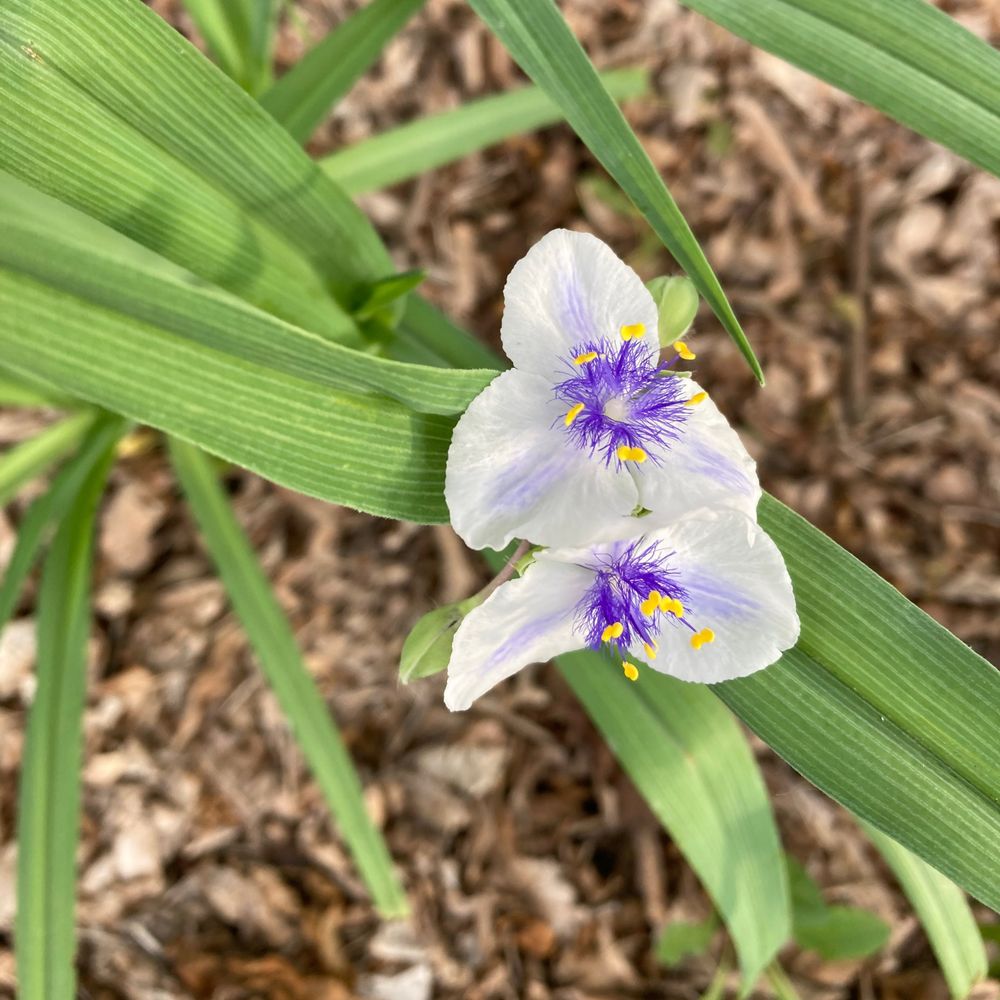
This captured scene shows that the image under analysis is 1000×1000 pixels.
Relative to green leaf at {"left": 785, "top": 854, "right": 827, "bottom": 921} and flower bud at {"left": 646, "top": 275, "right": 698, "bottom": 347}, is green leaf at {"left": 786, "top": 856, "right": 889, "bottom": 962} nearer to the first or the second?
green leaf at {"left": 785, "top": 854, "right": 827, "bottom": 921}

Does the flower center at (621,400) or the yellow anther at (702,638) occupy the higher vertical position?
the flower center at (621,400)

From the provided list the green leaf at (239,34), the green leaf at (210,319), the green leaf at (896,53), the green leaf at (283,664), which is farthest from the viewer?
the green leaf at (283,664)

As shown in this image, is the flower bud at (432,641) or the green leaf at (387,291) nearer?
the flower bud at (432,641)

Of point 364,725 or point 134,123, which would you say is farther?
point 364,725

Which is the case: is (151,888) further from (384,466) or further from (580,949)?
(384,466)

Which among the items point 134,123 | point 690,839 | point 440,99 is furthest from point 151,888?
point 440,99

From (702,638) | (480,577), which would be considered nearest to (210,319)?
(702,638)

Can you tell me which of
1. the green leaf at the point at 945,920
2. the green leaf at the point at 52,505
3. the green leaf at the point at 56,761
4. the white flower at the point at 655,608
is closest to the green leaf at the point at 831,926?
the green leaf at the point at 945,920

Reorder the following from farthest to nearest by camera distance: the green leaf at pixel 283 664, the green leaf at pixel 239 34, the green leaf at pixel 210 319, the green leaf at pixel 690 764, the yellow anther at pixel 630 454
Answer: the green leaf at pixel 283 664
the green leaf at pixel 239 34
the green leaf at pixel 690 764
the yellow anther at pixel 630 454
the green leaf at pixel 210 319

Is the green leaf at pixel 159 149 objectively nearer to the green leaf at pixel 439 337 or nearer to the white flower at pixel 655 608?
the green leaf at pixel 439 337
